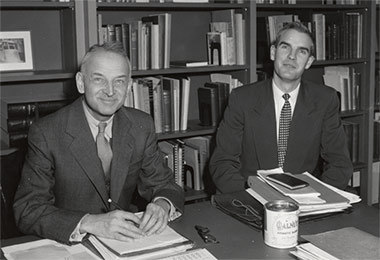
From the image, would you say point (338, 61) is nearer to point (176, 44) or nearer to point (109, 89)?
point (176, 44)

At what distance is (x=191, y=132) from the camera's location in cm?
318

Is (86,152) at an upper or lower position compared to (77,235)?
upper

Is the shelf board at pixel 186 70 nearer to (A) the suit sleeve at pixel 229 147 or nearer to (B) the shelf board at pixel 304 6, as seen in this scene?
(B) the shelf board at pixel 304 6

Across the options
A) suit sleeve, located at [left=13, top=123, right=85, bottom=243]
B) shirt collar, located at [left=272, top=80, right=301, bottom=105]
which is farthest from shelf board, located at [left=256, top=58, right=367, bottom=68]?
suit sleeve, located at [left=13, top=123, right=85, bottom=243]

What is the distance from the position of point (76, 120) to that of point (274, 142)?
106cm

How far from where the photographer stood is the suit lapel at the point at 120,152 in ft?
6.33

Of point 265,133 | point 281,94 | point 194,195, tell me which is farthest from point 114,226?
point 194,195

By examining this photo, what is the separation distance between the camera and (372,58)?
3775mm

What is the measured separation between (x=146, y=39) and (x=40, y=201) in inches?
60.7

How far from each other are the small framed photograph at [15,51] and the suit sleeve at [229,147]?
1154 mm

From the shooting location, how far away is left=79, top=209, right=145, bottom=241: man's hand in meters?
1.47

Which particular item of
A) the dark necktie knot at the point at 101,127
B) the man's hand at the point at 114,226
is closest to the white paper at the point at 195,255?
the man's hand at the point at 114,226

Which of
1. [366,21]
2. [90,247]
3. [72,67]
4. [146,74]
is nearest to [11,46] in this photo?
[72,67]

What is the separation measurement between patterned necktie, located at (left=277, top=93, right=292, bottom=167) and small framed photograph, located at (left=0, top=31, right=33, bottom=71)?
1.41 m
